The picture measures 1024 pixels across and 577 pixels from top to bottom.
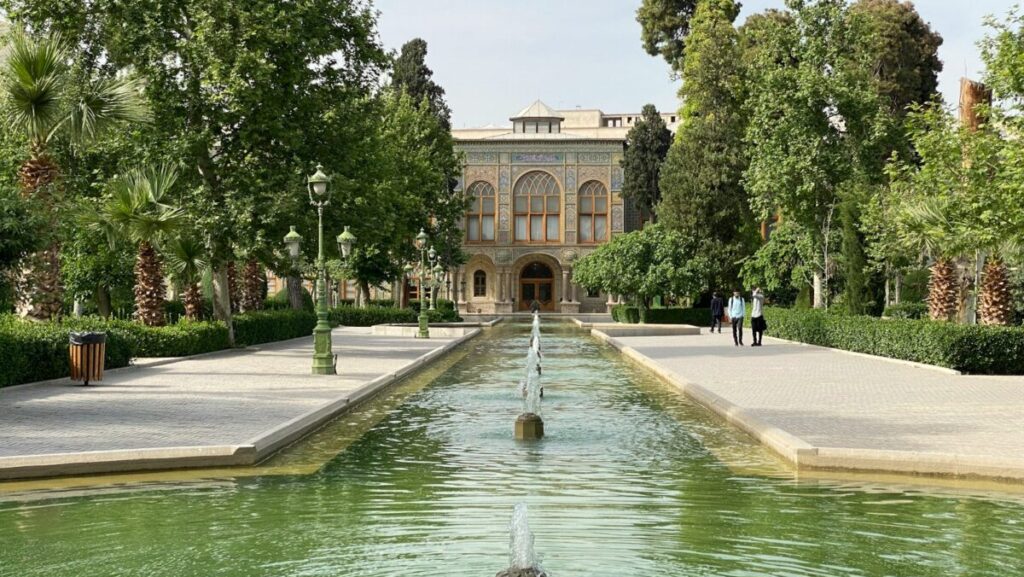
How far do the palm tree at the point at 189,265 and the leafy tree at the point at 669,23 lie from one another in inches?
1318

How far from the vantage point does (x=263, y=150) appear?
27453mm

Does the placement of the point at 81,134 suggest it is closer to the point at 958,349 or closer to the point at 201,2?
the point at 201,2

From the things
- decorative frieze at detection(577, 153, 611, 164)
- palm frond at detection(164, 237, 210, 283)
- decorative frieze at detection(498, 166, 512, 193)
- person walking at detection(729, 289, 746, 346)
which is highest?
decorative frieze at detection(577, 153, 611, 164)

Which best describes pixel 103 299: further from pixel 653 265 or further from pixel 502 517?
pixel 502 517

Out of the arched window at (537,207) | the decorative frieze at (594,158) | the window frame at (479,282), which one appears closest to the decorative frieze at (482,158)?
the arched window at (537,207)

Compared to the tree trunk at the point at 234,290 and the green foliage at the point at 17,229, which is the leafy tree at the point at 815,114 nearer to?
the tree trunk at the point at 234,290

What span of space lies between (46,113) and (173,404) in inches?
323

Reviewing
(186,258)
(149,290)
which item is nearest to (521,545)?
(149,290)

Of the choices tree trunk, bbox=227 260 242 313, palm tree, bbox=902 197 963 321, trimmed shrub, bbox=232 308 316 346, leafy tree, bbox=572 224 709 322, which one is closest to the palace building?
leafy tree, bbox=572 224 709 322

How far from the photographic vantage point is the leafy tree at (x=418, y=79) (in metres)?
57.1

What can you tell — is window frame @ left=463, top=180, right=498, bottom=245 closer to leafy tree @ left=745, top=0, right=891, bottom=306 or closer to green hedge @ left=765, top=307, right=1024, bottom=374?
leafy tree @ left=745, top=0, right=891, bottom=306

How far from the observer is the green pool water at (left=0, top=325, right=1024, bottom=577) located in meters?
6.68

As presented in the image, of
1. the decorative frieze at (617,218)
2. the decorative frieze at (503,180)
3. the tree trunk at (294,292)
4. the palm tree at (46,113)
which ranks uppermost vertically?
the decorative frieze at (503,180)

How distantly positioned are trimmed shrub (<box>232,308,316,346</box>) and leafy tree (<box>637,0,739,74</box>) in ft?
86.3
